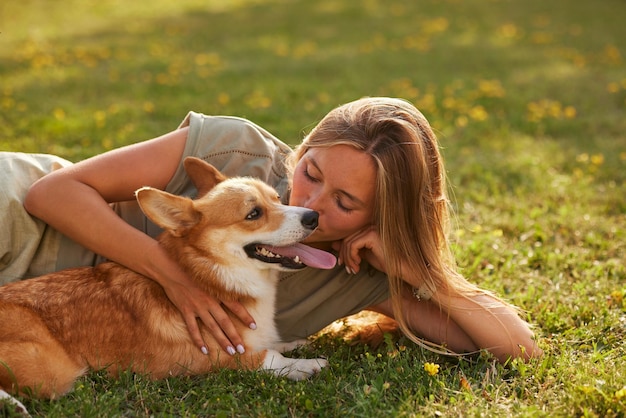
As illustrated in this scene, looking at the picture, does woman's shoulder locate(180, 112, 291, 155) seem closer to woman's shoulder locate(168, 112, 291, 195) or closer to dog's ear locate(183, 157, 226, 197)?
woman's shoulder locate(168, 112, 291, 195)

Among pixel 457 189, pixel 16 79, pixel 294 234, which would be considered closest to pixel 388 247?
pixel 294 234

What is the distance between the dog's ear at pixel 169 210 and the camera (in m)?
2.88

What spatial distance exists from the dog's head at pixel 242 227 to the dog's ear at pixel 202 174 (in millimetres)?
171

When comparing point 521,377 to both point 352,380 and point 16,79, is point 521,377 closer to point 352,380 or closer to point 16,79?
point 352,380

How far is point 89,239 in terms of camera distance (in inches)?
124

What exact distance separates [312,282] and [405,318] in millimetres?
508

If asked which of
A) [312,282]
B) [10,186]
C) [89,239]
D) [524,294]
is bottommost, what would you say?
[524,294]

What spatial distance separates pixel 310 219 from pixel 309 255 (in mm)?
216

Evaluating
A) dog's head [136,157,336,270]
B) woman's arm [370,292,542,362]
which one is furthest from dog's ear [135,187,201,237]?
woman's arm [370,292,542,362]

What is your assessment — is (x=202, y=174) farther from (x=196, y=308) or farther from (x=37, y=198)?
(x=37, y=198)

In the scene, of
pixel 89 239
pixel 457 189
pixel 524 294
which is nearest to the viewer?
pixel 89 239

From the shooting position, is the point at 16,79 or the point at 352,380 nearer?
the point at 352,380

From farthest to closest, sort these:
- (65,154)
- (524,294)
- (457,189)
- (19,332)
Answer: (65,154) < (457,189) < (524,294) < (19,332)

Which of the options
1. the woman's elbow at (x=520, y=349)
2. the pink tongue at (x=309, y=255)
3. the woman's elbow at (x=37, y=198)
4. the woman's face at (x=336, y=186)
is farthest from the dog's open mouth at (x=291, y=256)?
the woman's elbow at (x=37, y=198)
